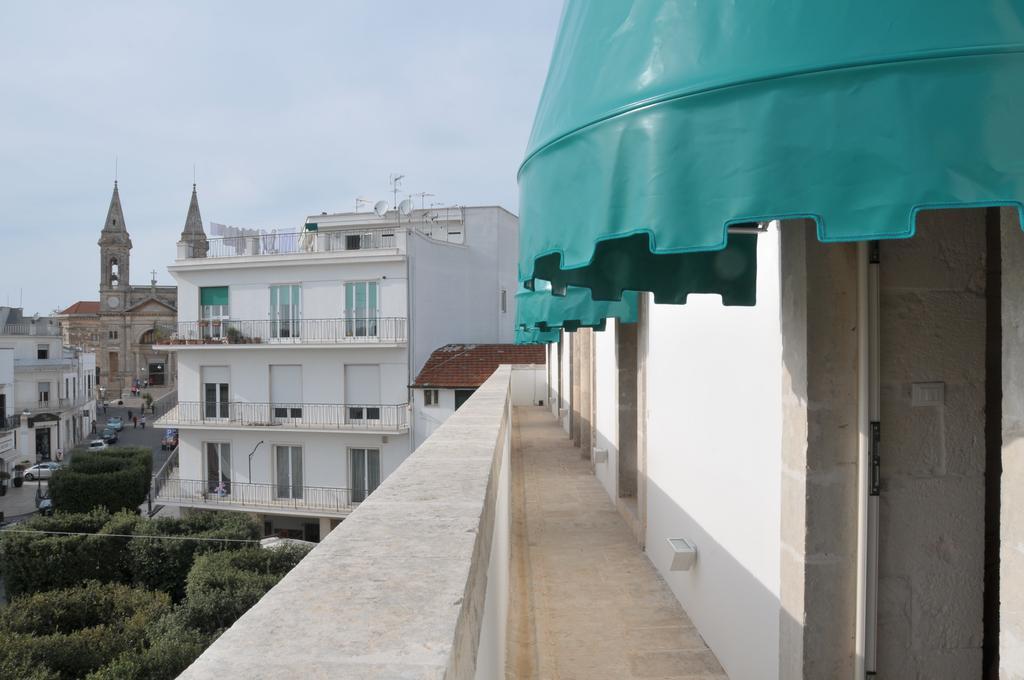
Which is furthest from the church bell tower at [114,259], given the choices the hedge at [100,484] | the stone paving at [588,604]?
the stone paving at [588,604]

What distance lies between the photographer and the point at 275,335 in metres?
28.7

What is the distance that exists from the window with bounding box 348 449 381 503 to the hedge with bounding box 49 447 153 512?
30.2 feet

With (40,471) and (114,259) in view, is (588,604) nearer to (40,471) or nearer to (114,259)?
(40,471)

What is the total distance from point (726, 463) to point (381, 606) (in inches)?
116

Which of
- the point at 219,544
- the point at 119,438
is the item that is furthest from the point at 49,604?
the point at 119,438

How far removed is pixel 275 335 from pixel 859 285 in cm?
2816

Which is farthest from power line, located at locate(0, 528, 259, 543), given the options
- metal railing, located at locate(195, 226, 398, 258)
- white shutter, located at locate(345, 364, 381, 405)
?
metal railing, located at locate(195, 226, 398, 258)

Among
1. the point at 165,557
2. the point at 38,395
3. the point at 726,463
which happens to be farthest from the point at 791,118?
the point at 38,395

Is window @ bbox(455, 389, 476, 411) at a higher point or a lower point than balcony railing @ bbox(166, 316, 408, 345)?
lower

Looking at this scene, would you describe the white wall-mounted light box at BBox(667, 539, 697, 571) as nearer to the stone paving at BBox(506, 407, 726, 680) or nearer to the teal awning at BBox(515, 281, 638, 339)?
the stone paving at BBox(506, 407, 726, 680)

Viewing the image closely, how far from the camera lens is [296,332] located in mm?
28531

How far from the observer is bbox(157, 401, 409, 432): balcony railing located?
89.8 ft

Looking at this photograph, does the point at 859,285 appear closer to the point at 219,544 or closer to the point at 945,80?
the point at 945,80

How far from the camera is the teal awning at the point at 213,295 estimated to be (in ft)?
96.5
